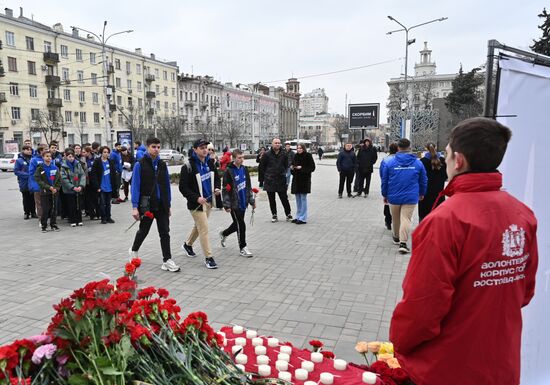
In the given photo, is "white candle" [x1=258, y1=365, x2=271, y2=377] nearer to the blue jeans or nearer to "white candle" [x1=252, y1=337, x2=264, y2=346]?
"white candle" [x1=252, y1=337, x2=264, y2=346]

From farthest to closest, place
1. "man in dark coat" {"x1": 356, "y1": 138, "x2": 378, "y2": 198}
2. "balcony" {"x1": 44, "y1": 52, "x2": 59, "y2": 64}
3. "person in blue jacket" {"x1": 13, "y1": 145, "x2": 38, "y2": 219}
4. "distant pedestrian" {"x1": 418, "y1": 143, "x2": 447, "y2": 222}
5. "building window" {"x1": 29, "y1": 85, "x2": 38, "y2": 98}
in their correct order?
1. "balcony" {"x1": 44, "y1": 52, "x2": 59, "y2": 64}
2. "building window" {"x1": 29, "y1": 85, "x2": 38, "y2": 98}
3. "man in dark coat" {"x1": 356, "y1": 138, "x2": 378, "y2": 198}
4. "person in blue jacket" {"x1": 13, "y1": 145, "x2": 38, "y2": 219}
5. "distant pedestrian" {"x1": 418, "y1": 143, "x2": 447, "y2": 222}

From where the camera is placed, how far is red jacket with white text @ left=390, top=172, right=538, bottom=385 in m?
1.78

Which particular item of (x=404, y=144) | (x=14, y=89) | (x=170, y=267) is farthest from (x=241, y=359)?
(x=14, y=89)

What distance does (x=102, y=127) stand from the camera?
63.5 meters

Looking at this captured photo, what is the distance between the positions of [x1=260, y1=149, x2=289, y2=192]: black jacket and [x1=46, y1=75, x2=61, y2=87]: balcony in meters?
54.0

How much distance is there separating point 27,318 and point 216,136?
3096 inches

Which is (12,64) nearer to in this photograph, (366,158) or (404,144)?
(366,158)

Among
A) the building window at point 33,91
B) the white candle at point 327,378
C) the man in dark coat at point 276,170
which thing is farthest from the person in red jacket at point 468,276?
the building window at point 33,91

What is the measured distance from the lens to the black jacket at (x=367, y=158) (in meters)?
14.5

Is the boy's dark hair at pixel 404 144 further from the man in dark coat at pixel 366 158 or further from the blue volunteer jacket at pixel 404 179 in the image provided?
the man in dark coat at pixel 366 158

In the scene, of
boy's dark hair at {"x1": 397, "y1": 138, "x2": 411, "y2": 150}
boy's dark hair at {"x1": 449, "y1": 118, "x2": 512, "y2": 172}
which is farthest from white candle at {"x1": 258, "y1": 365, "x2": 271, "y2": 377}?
boy's dark hair at {"x1": 397, "y1": 138, "x2": 411, "y2": 150}

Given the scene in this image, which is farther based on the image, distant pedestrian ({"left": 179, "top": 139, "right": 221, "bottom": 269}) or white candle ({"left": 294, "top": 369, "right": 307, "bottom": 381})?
distant pedestrian ({"left": 179, "top": 139, "right": 221, "bottom": 269})

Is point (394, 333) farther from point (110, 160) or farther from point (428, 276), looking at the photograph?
point (110, 160)

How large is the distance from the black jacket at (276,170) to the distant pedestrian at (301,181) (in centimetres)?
31
